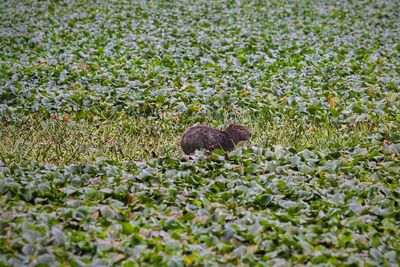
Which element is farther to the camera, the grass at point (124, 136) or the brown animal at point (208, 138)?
the grass at point (124, 136)

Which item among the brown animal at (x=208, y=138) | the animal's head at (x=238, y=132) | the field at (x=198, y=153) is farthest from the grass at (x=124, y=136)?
the brown animal at (x=208, y=138)

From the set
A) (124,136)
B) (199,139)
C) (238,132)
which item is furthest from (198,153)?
(124,136)

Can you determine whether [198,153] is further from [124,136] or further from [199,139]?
[124,136]

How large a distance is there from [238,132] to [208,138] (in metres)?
0.53

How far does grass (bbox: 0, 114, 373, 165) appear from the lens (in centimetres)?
723

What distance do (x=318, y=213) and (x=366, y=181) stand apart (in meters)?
1.01

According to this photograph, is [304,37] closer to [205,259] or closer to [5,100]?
[5,100]

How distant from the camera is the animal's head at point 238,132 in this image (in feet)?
24.0

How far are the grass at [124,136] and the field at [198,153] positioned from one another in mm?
29

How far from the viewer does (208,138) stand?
697cm

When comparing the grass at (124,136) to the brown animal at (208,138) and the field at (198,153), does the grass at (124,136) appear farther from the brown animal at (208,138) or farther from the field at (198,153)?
the brown animal at (208,138)

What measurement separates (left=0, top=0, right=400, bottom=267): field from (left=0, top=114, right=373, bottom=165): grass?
29 mm

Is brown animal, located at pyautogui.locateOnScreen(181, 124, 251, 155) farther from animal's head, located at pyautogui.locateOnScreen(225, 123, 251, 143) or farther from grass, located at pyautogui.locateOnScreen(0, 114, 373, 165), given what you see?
grass, located at pyautogui.locateOnScreen(0, 114, 373, 165)

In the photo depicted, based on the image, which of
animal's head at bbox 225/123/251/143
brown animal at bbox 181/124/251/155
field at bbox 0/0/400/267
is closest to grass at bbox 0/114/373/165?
field at bbox 0/0/400/267
